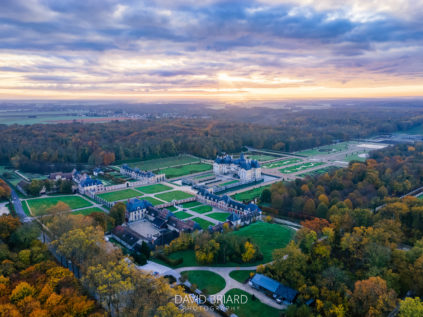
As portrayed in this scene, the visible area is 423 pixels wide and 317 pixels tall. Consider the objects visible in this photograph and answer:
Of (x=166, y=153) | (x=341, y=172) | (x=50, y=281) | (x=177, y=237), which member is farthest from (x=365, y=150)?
(x=50, y=281)

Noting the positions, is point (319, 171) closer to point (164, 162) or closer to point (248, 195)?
point (248, 195)

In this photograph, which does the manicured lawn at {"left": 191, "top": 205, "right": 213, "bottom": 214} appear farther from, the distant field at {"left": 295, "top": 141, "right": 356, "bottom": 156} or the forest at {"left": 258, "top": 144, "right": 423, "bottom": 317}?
the distant field at {"left": 295, "top": 141, "right": 356, "bottom": 156}

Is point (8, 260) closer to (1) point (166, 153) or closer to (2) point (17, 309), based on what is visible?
(2) point (17, 309)

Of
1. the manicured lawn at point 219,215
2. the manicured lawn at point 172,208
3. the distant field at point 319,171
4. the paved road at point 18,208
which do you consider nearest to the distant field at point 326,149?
the distant field at point 319,171

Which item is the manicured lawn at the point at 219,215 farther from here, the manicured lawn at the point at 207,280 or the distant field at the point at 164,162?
the distant field at the point at 164,162

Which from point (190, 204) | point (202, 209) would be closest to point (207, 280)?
point (202, 209)
